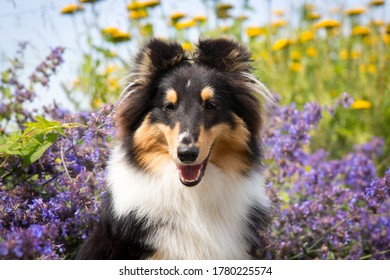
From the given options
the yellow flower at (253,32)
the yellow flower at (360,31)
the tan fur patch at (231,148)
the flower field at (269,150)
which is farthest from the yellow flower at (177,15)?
the tan fur patch at (231,148)

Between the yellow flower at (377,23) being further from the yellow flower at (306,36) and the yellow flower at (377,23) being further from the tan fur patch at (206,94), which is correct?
the tan fur patch at (206,94)

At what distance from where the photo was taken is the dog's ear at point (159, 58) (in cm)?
371

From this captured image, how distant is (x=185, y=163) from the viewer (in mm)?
3346

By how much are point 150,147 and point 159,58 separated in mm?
566

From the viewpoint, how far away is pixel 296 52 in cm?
809

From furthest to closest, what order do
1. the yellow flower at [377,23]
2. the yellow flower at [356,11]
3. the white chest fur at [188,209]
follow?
the yellow flower at [377,23] → the yellow flower at [356,11] → the white chest fur at [188,209]

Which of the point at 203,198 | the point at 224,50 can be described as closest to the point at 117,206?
the point at 203,198

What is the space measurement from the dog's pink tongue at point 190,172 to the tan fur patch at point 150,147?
15 centimetres

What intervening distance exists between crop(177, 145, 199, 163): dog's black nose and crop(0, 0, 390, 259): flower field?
2.54 feet

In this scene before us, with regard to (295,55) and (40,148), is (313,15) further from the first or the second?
(40,148)

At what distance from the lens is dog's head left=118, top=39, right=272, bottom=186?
3.46 metres

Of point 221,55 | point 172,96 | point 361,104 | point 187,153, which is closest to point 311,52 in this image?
point 361,104

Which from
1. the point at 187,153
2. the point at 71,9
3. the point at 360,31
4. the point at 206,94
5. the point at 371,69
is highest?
the point at 206,94
